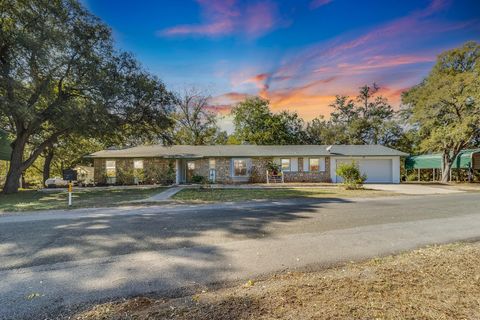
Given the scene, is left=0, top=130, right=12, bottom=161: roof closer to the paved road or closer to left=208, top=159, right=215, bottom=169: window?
the paved road

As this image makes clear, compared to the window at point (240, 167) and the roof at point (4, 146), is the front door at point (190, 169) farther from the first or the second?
the roof at point (4, 146)

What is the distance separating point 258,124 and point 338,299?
33395 millimetres

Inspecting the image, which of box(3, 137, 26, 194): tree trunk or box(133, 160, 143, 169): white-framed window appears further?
box(133, 160, 143, 169): white-framed window

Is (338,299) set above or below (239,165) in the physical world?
below

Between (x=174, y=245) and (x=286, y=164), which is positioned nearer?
(x=174, y=245)

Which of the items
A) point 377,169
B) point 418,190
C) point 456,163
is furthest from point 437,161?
point 418,190

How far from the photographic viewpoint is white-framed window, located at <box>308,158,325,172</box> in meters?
22.4

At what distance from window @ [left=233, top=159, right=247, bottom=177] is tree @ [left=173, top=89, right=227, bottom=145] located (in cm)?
1483

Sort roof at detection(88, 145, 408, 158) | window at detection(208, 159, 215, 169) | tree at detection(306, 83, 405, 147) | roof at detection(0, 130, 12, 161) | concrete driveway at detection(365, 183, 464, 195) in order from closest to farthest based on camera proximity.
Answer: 1. concrete driveway at detection(365, 183, 464, 195)
2. roof at detection(0, 130, 12, 161)
3. roof at detection(88, 145, 408, 158)
4. window at detection(208, 159, 215, 169)
5. tree at detection(306, 83, 405, 147)

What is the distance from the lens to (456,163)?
81.9 feet

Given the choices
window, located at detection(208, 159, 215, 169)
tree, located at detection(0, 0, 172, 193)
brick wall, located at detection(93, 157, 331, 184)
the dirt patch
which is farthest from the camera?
window, located at detection(208, 159, 215, 169)

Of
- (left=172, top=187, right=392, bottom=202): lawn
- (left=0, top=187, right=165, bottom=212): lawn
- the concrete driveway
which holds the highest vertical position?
(left=0, top=187, right=165, bottom=212): lawn

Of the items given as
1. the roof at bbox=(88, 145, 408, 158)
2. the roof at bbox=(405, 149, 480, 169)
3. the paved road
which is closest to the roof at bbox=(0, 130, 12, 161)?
the roof at bbox=(88, 145, 408, 158)

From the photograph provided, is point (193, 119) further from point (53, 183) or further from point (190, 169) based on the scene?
point (53, 183)
